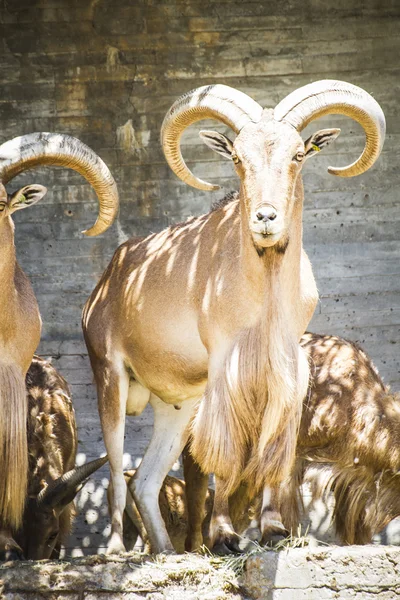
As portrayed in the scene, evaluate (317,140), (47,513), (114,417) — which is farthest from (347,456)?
(317,140)

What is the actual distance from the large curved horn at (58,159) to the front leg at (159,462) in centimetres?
181

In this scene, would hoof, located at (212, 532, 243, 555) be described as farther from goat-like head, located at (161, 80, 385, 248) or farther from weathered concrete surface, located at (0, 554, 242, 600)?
goat-like head, located at (161, 80, 385, 248)

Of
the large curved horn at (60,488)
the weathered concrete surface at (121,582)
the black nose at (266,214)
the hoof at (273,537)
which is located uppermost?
the black nose at (266,214)

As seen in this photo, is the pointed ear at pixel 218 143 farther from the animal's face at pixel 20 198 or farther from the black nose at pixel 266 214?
the animal's face at pixel 20 198

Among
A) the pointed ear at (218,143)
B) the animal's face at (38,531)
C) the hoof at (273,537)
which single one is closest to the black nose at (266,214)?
the pointed ear at (218,143)

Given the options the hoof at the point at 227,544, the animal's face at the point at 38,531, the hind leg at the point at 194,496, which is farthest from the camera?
the hind leg at the point at 194,496

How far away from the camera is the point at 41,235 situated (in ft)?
38.9

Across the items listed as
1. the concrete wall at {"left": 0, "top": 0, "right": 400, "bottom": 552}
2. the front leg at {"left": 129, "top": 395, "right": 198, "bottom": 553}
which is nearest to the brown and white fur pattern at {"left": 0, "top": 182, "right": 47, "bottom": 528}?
the front leg at {"left": 129, "top": 395, "right": 198, "bottom": 553}

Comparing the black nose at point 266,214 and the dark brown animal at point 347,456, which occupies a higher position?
the black nose at point 266,214

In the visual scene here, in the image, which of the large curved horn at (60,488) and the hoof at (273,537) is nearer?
the hoof at (273,537)

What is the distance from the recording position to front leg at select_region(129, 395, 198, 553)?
29.8ft

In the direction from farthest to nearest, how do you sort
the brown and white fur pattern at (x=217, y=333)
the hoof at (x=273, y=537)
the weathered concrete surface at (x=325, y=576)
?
the brown and white fur pattern at (x=217, y=333)
the hoof at (x=273, y=537)
the weathered concrete surface at (x=325, y=576)

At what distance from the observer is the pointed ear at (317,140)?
8.27m

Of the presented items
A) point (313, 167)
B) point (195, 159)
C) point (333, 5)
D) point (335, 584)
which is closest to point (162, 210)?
point (195, 159)
